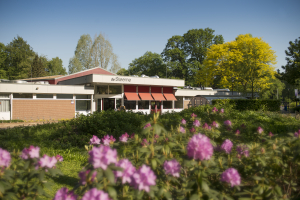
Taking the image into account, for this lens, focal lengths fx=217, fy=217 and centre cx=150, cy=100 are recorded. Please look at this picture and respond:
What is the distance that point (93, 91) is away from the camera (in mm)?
24484

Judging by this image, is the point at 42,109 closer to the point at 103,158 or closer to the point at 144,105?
the point at 144,105

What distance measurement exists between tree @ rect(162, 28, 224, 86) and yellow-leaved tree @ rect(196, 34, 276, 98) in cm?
926

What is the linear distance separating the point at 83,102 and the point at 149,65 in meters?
30.7

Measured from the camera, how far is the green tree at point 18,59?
5494 centimetres

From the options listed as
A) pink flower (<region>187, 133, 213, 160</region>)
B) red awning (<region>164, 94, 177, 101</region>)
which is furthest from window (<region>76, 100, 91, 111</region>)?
pink flower (<region>187, 133, 213, 160</region>)

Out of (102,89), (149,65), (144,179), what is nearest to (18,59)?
(149,65)

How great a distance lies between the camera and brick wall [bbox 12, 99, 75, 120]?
20250 millimetres

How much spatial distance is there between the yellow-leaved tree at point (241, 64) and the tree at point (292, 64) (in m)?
1.69

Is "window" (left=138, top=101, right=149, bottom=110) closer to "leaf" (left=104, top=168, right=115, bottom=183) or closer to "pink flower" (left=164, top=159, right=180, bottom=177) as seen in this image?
"pink flower" (left=164, top=159, right=180, bottom=177)

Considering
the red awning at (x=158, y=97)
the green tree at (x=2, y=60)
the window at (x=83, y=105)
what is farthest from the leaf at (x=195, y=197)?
the green tree at (x=2, y=60)

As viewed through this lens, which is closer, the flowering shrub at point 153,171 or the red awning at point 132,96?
the flowering shrub at point 153,171

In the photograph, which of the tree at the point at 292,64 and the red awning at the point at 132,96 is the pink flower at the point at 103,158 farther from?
the tree at the point at 292,64

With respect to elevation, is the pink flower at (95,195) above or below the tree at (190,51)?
below

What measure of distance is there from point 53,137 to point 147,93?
2058cm
